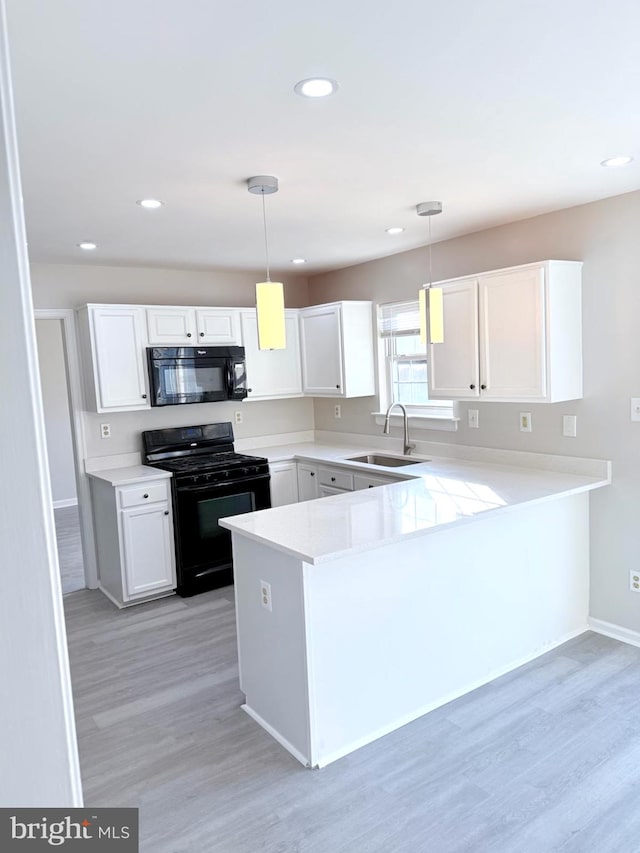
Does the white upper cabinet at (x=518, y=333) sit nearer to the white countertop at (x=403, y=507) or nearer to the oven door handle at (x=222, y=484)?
the white countertop at (x=403, y=507)

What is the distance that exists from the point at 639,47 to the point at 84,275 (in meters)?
3.81

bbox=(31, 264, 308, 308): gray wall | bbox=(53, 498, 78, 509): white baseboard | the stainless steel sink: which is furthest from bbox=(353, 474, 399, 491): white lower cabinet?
bbox=(53, 498, 78, 509): white baseboard

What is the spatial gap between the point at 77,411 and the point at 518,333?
3.13 m

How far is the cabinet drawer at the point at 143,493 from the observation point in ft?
13.1

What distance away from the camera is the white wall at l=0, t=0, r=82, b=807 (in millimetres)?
695

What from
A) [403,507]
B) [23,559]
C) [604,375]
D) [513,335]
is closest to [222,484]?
[403,507]

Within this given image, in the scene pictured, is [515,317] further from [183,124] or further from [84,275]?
[84,275]

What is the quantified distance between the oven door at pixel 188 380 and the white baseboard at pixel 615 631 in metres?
3.00

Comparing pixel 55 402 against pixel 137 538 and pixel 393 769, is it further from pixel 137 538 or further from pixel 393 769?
pixel 393 769

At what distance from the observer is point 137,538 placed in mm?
4051

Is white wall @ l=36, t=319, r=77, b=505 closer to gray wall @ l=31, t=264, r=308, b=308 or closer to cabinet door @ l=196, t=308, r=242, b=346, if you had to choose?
gray wall @ l=31, t=264, r=308, b=308

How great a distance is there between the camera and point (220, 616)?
3.88 m

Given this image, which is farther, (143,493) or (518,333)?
(143,493)

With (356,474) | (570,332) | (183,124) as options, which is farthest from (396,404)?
(183,124)
